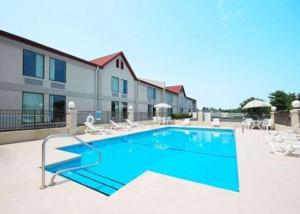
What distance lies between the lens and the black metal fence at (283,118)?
1312 centimetres

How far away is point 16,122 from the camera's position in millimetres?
10555

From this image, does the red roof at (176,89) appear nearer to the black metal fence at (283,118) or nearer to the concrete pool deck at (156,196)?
the black metal fence at (283,118)

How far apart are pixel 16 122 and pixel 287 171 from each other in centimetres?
1435

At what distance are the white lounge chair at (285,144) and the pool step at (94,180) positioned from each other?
6.58m

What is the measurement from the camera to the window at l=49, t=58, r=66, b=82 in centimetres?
1295

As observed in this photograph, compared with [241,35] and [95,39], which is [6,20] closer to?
[95,39]

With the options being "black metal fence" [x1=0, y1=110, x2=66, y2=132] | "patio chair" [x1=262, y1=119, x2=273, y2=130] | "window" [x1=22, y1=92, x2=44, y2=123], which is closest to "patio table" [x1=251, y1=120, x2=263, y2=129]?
"patio chair" [x1=262, y1=119, x2=273, y2=130]

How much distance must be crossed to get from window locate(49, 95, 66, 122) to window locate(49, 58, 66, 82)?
5.16ft

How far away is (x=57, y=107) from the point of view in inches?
529

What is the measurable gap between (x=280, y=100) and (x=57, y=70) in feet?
149

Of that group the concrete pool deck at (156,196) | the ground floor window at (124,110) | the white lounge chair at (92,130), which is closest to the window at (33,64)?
the white lounge chair at (92,130)

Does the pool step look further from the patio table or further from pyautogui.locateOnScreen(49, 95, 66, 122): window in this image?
the patio table

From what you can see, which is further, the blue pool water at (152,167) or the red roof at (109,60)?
the red roof at (109,60)

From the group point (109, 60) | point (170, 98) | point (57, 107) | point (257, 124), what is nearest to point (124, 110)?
point (109, 60)
